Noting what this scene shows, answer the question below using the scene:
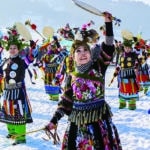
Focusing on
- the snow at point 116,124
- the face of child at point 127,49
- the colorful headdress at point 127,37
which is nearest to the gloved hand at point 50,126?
the snow at point 116,124

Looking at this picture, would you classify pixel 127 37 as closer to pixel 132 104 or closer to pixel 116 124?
pixel 132 104

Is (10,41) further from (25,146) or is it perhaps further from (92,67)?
Answer: (92,67)

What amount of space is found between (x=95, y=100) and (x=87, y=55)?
453 mm

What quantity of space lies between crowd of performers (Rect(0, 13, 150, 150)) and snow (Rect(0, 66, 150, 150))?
247 millimetres

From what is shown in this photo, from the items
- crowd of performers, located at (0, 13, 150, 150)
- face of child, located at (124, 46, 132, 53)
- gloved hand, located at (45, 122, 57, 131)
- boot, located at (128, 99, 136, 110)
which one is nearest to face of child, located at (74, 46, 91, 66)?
crowd of performers, located at (0, 13, 150, 150)

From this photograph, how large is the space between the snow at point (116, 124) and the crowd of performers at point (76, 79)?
0.25 meters

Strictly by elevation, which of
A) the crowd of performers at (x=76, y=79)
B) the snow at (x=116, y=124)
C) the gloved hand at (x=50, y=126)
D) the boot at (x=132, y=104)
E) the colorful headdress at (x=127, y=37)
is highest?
the colorful headdress at (x=127, y=37)

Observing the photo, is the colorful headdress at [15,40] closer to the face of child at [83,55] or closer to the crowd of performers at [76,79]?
the crowd of performers at [76,79]

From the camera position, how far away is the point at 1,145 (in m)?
7.75

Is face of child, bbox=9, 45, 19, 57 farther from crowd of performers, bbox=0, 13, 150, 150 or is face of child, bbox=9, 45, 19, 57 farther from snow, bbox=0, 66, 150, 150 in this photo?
snow, bbox=0, 66, 150, 150

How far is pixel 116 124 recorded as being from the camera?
961 cm

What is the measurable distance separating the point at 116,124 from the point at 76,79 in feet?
15.1

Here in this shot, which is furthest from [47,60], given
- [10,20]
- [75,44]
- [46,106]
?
[10,20]

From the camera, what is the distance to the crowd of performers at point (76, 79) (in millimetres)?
5074
